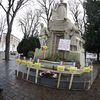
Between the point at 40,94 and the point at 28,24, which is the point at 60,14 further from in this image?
the point at 28,24

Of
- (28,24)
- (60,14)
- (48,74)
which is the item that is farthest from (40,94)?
(28,24)

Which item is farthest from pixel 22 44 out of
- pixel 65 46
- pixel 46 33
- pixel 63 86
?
pixel 63 86

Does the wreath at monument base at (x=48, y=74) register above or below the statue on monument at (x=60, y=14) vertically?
below

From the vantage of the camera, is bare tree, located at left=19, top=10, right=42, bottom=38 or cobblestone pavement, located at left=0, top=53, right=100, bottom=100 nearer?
cobblestone pavement, located at left=0, top=53, right=100, bottom=100

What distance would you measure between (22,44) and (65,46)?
1832cm

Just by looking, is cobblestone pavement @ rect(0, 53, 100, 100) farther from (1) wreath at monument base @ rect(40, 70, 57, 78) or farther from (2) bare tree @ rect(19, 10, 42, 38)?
(2) bare tree @ rect(19, 10, 42, 38)

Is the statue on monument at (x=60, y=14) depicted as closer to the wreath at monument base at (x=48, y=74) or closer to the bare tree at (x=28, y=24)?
the wreath at monument base at (x=48, y=74)

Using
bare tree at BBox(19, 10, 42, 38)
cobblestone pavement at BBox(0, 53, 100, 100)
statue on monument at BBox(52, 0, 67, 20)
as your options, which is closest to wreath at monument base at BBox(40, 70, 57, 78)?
cobblestone pavement at BBox(0, 53, 100, 100)

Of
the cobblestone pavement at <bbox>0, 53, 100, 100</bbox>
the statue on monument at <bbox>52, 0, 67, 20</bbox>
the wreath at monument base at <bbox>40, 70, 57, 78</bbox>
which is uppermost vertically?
the statue on monument at <bbox>52, 0, 67, 20</bbox>

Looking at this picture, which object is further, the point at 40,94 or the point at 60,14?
the point at 60,14

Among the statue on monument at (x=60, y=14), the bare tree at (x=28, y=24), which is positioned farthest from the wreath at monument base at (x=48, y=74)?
the bare tree at (x=28, y=24)

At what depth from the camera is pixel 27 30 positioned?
166ft

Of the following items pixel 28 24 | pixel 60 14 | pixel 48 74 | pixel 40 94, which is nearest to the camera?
pixel 40 94

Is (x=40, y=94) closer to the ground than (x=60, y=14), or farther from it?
closer to the ground
